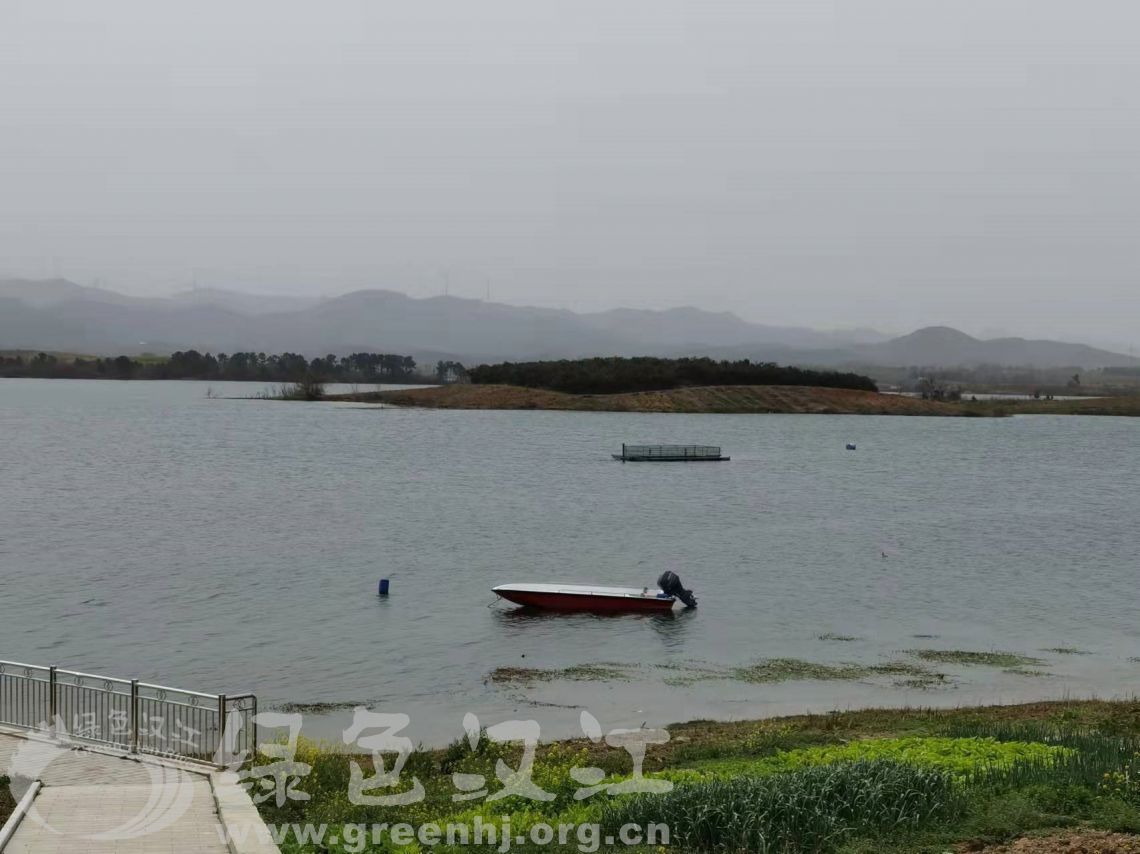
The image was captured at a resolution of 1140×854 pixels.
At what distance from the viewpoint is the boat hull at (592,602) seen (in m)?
43.9

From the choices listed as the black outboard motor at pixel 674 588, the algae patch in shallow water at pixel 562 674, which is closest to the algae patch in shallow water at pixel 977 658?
the black outboard motor at pixel 674 588

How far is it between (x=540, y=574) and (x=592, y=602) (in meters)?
9.99

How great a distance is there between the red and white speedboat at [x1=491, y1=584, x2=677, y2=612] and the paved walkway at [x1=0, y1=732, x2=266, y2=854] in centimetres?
2629

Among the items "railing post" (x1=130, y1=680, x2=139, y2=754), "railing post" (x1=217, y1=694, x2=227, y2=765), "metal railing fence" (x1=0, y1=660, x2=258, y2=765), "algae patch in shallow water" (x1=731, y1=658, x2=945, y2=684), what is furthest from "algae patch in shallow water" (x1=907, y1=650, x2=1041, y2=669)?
"railing post" (x1=130, y1=680, x2=139, y2=754)

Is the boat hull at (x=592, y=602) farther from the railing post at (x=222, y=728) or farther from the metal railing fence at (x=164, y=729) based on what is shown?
the railing post at (x=222, y=728)

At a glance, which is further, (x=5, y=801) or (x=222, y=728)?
(x=222, y=728)

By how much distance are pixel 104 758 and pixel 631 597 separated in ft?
A: 90.7

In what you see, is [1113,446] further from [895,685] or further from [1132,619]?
[895,685]

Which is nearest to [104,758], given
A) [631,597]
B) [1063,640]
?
[631,597]

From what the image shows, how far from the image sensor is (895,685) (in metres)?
33.4

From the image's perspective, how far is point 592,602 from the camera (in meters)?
44.0

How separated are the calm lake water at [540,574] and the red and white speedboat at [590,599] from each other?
30.3 inches

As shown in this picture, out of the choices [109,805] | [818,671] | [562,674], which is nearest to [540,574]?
[562,674]

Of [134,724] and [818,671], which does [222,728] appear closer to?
[134,724]
